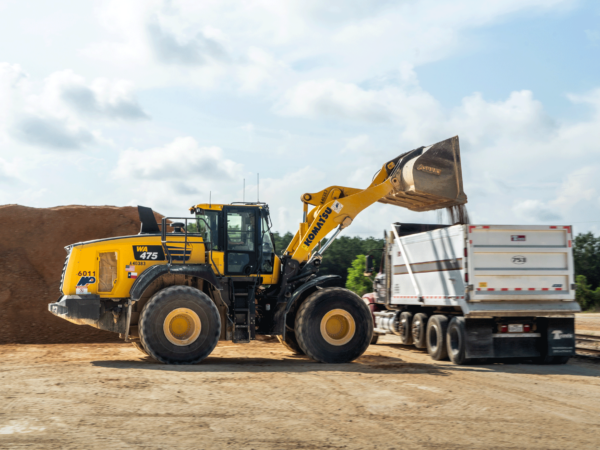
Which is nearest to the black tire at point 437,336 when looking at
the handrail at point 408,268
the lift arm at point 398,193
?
the handrail at point 408,268

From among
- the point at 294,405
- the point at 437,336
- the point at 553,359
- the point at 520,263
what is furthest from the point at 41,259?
the point at 553,359

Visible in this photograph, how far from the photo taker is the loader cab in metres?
13.0

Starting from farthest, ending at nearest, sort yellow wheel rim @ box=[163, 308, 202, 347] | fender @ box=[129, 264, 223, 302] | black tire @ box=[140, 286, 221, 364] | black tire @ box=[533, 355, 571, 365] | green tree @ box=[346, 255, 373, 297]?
green tree @ box=[346, 255, 373, 297] < black tire @ box=[533, 355, 571, 365] < fender @ box=[129, 264, 223, 302] < yellow wheel rim @ box=[163, 308, 202, 347] < black tire @ box=[140, 286, 221, 364]

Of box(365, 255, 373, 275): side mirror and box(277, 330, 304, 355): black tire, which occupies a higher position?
box(365, 255, 373, 275): side mirror

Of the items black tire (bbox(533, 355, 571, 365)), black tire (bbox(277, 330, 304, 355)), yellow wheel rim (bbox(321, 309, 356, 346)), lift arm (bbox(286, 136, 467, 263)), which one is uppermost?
lift arm (bbox(286, 136, 467, 263))

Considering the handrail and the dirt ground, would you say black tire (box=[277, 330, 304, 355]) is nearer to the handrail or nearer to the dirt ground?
the dirt ground

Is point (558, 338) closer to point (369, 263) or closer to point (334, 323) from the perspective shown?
point (334, 323)

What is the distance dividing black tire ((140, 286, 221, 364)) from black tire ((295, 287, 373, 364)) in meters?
1.85

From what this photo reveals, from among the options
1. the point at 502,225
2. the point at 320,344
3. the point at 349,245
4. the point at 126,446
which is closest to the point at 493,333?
the point at 502,225

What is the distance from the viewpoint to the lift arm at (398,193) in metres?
13.6

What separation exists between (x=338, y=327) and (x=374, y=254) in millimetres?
6682

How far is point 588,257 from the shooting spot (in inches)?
2391

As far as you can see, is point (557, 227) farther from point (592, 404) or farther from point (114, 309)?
point (114, 309)

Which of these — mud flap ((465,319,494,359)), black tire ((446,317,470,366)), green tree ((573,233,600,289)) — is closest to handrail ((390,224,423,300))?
black tire ((446,317,470,366))
